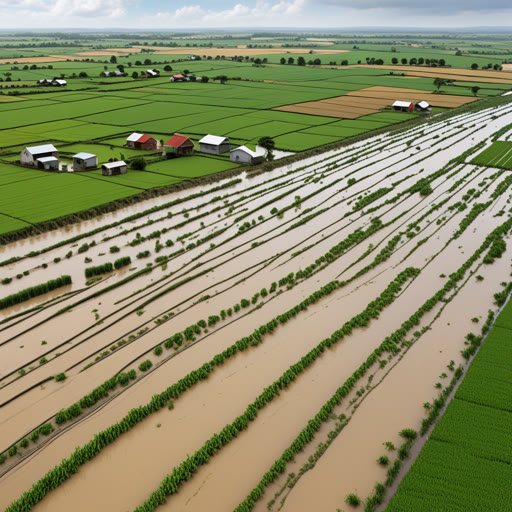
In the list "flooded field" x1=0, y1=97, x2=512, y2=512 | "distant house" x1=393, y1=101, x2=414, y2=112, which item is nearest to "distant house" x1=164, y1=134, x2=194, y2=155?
"flooded field" x1=0, y1=97, x2=512, y2=512

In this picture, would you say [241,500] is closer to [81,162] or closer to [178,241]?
[178,241]

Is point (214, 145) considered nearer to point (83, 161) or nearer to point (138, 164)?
point (138, 164)

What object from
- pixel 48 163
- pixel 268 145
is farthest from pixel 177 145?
pixel 48 163

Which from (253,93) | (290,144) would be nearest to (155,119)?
(290,144)

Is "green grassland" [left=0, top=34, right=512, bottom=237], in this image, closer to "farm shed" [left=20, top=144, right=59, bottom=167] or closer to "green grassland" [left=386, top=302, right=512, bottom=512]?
"farm shed" [left=20, top=144, right=59, bottom=167]

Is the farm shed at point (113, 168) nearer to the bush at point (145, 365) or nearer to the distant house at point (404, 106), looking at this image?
the bush at point (145, 365)

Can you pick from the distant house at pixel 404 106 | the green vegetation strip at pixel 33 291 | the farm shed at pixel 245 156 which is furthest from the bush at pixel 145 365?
the distant house at pixel 404 106
